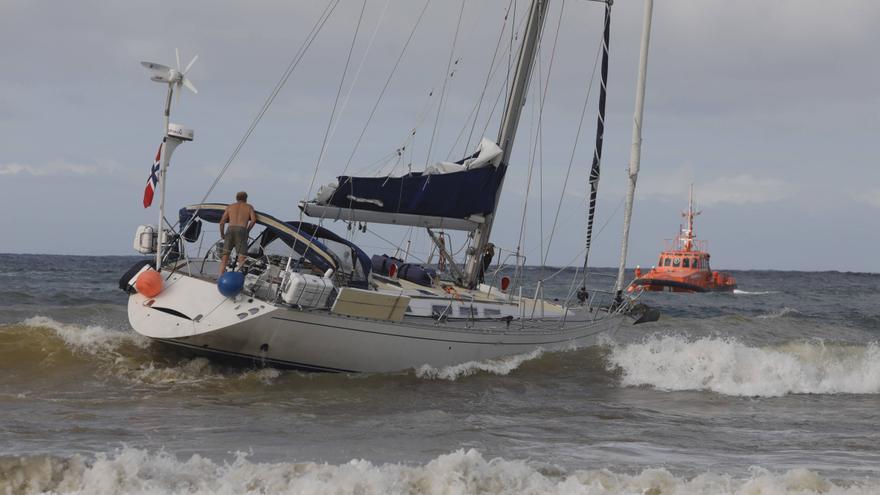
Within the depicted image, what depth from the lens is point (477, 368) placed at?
16.4 metres

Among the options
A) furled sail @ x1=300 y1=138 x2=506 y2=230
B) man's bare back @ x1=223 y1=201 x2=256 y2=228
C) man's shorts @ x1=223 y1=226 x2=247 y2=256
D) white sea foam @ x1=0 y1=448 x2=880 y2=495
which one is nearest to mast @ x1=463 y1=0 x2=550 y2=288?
furled sail @ x1=300 y1=138 x2=506 y2=230

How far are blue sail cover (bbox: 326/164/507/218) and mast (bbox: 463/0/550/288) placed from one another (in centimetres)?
61

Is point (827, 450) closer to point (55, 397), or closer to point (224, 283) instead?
point (224, 283)

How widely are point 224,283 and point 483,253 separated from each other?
655cm

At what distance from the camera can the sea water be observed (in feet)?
29.6

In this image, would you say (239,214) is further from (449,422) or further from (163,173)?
(449,422)

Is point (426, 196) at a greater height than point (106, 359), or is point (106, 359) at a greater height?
point (426, 196)

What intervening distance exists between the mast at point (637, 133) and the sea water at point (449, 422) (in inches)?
85.3

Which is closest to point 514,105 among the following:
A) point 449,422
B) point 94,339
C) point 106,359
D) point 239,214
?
point 239,214

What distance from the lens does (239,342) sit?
13.8 m

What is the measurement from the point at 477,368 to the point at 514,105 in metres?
5.42

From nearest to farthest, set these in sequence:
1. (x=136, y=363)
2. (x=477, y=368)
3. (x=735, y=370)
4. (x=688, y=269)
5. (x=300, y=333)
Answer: (x=300, y=333) → (x=136, y=363) → (x=477, y=368) → (x=735, y=370) → (x=688, y=269)

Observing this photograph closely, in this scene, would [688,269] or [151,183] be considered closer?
[151,183]

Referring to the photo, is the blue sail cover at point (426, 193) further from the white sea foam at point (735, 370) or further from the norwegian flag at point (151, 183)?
the white sea foam at point (735, 370)
